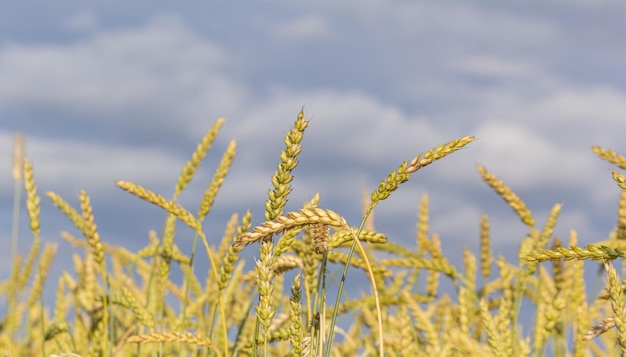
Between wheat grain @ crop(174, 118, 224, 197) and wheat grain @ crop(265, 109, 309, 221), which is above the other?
wheat grain @ crop(174, 118, 224, 197)

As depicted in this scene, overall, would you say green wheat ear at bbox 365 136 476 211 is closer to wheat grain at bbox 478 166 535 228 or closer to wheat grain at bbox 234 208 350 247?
wheat grain at bbox 234 208 350 247

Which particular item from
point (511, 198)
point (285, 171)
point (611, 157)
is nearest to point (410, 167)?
point (285, 171)

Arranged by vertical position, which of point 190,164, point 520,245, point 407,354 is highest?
point 190,164

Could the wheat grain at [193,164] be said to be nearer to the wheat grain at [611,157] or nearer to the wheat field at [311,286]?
the wheat field at [311,286]

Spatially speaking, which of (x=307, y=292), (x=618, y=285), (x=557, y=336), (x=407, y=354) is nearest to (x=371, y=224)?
(x=557, y=336)

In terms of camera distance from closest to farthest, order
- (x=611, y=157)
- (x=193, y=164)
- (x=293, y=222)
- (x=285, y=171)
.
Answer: (x=293, y=222) < (x=285, y=171) < (x=611, y=157) < (x=193, y=164)

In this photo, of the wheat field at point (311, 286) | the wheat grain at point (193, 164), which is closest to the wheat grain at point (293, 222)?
the wheat field at point (311, 286)

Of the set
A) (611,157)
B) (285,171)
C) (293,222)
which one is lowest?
(293,222)

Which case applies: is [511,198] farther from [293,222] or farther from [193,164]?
[293,222]

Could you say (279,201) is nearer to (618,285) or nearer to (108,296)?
(618,285)

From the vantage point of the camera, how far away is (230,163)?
3154 mm

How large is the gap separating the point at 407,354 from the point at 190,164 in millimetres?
1249

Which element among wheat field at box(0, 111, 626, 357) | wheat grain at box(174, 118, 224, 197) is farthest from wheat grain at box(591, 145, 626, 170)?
wheat grain at box(174, 118, 224, 197)

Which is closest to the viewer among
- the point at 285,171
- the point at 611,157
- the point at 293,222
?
the point at 293,222
